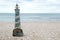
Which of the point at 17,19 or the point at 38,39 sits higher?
the point at 17,19

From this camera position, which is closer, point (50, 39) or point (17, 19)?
point (50, 39)

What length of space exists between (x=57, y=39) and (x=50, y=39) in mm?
334

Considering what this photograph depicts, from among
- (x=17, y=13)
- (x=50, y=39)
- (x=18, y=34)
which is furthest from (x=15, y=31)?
(x=50, y=39)

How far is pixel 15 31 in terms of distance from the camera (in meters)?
9.75

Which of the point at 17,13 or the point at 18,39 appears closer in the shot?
the point at 18,39

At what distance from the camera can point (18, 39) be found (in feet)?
29.2

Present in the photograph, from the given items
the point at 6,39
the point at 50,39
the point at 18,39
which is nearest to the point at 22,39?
the point at 18,39

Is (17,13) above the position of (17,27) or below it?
above

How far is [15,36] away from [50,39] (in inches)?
72.0

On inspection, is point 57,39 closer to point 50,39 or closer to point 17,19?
point 50,39

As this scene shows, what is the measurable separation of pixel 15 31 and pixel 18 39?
93cm

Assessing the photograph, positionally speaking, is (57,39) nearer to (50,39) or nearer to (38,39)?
(50,39)

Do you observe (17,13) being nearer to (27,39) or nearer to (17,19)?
(17,19)

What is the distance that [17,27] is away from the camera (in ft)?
32.1
